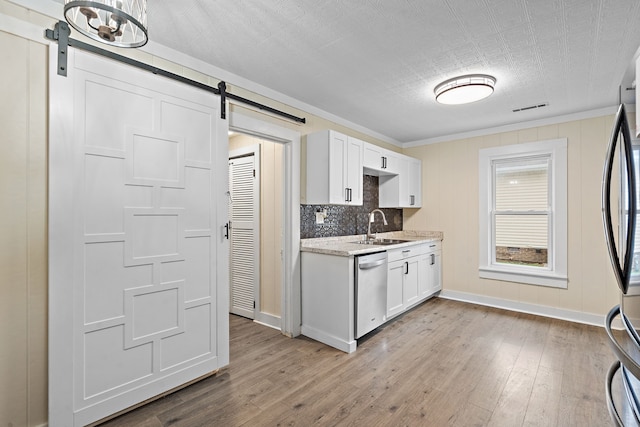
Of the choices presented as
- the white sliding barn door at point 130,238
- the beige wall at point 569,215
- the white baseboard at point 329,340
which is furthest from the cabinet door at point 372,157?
the white baseboard at point 329,340

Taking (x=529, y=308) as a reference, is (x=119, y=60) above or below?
above

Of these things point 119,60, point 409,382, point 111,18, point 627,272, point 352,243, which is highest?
point 119,60

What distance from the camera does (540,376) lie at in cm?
241

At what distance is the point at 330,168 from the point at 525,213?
2.82 metres

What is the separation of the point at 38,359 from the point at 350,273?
86.7 inches

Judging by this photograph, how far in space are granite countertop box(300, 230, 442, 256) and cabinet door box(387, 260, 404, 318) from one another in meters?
0.25

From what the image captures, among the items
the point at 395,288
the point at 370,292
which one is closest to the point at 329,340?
the point at 370,292

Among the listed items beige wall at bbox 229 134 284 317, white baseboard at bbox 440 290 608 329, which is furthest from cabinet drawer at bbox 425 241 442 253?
beige wall at bbox 229 134 284 317

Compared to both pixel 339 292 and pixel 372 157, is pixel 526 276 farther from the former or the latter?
pixel 339 292

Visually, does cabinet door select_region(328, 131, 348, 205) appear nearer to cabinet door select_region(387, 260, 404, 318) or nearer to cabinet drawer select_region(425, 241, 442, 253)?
cabinet door select_region(387, 260, 404, 318)

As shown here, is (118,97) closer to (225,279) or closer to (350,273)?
(225,279)

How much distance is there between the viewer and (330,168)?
10.5 feet

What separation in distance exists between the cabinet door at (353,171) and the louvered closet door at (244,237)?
1132 mm

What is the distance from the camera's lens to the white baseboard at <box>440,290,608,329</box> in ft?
11.7
